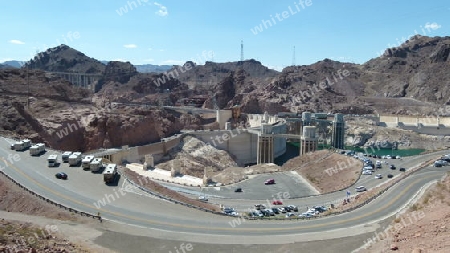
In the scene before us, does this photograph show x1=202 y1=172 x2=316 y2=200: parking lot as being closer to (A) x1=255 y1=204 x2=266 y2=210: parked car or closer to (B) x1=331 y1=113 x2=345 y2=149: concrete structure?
(A) x1=255 y1=204 x2=266 y2=210: parked car

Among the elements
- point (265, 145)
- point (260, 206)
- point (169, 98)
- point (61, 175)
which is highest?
point (169, 98)

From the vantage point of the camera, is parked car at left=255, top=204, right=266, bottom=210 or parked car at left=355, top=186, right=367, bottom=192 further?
parked car at left=355, top=186, right=367, bottom=192

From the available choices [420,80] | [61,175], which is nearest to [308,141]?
[61,175]

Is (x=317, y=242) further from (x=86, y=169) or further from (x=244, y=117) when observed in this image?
(x=244, y=117)

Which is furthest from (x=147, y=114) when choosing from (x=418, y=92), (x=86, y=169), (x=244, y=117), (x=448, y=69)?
(x=448, y=69)

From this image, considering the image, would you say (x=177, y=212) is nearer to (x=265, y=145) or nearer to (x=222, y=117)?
(x=265, y=145)

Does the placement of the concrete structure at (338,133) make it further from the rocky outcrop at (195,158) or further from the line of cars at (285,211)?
the line of cars at (285,211)

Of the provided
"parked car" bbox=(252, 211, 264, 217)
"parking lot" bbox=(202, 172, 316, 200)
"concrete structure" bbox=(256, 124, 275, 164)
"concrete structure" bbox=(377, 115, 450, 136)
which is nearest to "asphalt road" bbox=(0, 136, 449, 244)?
"parked car" bbox=(252, 211, 264, 217)

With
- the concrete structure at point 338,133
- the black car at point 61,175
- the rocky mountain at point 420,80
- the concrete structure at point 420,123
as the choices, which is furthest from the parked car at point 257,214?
the rocky mountain at point 420,80
